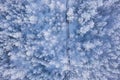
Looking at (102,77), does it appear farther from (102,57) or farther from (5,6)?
(5,6)

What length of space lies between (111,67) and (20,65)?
0.39 metres

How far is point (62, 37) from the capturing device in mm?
921

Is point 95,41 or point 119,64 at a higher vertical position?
point 95,41

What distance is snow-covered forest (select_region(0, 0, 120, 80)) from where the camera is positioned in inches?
35.3

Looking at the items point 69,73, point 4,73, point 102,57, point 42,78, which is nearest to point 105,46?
point 102,57

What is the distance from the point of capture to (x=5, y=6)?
35.8 inches

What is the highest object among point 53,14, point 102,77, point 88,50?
point 53,14

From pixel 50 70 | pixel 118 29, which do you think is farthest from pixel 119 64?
pixel 50 70

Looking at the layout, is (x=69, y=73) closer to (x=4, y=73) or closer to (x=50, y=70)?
(x=50, y=70)

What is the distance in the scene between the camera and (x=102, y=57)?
91cm

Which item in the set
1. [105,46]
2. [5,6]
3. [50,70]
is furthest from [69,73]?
[5,6]

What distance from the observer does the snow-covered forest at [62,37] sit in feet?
2.94

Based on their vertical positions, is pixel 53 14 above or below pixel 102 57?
above

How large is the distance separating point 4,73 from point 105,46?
0.44 meters
